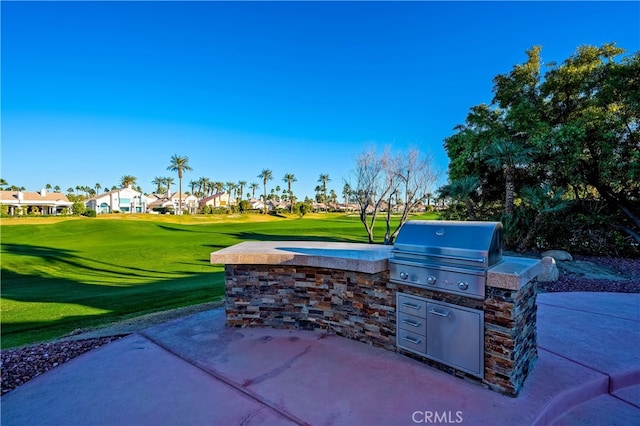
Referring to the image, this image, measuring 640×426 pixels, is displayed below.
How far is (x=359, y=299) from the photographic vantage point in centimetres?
302

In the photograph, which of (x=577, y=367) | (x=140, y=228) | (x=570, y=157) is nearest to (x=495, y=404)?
(x=577, y=367)

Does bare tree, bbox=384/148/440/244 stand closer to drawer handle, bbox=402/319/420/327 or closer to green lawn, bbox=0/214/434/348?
green lawn, bbox=0/214/434/348

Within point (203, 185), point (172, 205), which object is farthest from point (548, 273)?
point (203, 185)

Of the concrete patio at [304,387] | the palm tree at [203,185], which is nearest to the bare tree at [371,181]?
the concrete patio at [304,387]

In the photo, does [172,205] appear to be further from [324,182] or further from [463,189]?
[463,189]

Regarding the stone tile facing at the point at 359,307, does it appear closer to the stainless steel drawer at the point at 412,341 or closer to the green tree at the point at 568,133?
the stainless steel drawer at the point at 412,341

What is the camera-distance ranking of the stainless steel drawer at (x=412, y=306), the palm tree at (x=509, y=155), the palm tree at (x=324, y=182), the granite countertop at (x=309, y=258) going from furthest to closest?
1. the palm tree at (x=324, y=182)
2. the palm tree at (x=509, y=155)
3. the granite countertop at (x=309, y=258)
4. the stainless steel drawer at (x=412, y=306)

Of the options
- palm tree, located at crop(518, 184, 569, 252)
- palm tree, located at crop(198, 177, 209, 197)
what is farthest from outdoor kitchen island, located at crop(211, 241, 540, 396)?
palm tree, located at crop(198, 177, 209, 197)

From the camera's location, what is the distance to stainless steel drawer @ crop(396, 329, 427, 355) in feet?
8.47

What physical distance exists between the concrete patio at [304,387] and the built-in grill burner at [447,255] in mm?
753

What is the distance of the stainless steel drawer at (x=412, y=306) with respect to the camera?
255 centimetres

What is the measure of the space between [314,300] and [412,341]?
3.63 feet

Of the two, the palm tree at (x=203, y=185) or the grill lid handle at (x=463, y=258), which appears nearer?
the grill lid handle at (x=463, y=258)

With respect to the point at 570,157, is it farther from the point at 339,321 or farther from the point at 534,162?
the point at 339,321
